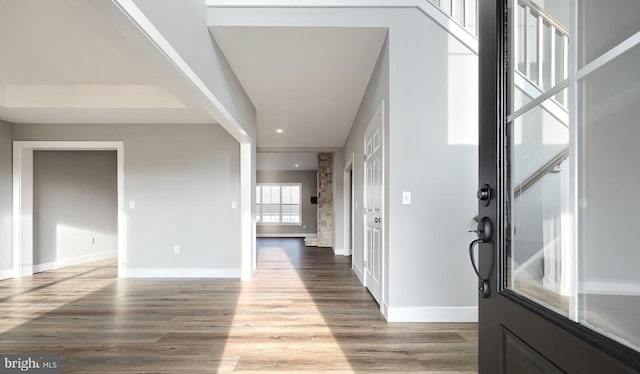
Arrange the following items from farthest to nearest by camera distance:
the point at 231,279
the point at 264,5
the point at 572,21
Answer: the point at 231,279
the point at 264,5
the point at 572,21

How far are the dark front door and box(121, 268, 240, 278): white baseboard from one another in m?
4.42

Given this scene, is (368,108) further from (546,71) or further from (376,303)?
(546,71)

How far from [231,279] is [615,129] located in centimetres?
479

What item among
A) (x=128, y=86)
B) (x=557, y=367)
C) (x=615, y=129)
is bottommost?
(x=557, y=367)

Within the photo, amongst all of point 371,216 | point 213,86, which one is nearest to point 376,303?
point 371,216

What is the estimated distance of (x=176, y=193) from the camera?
16.7ft

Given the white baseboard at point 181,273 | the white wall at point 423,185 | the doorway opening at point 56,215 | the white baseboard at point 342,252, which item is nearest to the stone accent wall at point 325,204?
the white baseboard at point 342,252

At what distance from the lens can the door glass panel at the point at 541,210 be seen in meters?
0.79

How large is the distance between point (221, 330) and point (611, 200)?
2.78 metres

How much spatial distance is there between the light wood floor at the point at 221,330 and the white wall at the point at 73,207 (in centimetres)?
133

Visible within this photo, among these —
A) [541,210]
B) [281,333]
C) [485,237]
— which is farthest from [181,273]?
[541,210]

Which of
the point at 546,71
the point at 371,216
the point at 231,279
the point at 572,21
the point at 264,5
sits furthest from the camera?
the point at 231,279

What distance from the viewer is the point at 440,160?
9.66ft

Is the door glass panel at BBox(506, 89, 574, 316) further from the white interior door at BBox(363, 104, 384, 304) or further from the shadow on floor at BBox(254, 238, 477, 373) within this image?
the white interior door at BBox(363, 104, 384, 304)
